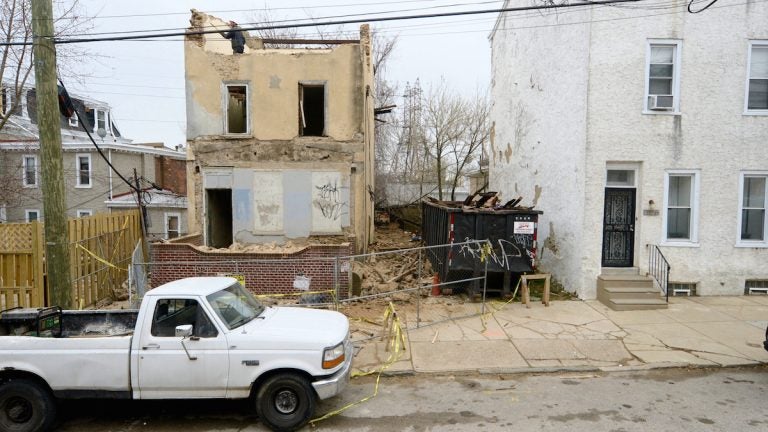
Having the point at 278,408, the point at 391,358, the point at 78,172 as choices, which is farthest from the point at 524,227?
the point at 78,172

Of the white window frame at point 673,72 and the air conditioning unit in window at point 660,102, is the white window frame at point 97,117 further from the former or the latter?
the air conditioning unit in window at point 660,102

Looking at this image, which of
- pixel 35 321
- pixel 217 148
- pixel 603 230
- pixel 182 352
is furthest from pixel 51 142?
pixel 603 230

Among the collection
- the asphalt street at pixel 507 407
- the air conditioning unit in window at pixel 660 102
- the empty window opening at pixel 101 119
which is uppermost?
the empty window opening at pixel 101 119

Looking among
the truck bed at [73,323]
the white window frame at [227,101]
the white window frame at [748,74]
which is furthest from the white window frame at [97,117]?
the white window frame at [748,74]

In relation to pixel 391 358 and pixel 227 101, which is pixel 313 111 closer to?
pixel 227 101

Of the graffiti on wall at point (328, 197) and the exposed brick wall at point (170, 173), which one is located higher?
the exposed brick wall at point (170, 173)

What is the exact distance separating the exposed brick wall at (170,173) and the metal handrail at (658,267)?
2558cm

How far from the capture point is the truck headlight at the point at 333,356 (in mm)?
4797

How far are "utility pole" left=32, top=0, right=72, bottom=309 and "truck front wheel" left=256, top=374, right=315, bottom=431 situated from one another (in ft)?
14.0

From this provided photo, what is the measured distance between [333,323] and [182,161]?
25930 mm

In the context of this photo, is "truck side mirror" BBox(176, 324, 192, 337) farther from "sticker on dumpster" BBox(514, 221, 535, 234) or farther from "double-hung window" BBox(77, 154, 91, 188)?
"double-hung window" BBox(77, 154, 91, 188)

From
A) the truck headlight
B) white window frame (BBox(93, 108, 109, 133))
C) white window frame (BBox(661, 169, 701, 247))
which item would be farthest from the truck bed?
white window frame (BBox(93, 108, 109, 133))

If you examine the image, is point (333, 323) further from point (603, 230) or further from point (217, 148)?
point (217, 148)

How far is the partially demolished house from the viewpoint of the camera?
44.6ft
